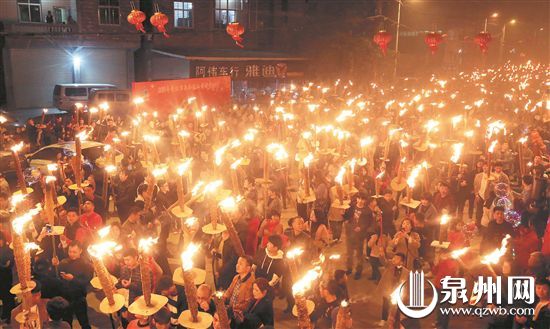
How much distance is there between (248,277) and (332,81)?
23777 mm

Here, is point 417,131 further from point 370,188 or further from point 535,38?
point 535,38

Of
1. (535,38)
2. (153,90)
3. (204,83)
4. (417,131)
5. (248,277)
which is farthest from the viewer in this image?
(535,38)

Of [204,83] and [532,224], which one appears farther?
[204,83]

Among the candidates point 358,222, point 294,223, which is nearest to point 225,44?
point 358,222

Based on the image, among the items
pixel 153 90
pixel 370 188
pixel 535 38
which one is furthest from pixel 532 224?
pixel 535 38

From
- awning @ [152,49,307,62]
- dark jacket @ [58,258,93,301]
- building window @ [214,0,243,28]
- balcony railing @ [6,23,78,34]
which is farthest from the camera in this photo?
building window @ [214,0,243,28]

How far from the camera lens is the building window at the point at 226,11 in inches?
1323

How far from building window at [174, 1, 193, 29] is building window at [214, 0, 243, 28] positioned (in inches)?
64.2

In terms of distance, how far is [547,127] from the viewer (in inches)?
665

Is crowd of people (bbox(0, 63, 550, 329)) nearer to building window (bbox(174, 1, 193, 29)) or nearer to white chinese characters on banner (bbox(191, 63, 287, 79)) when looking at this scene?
white chinese characters on banner (bbox(191, 63, 287, 79))

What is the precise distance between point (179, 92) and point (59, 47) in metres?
14.4

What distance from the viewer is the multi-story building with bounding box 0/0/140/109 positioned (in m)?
28.9

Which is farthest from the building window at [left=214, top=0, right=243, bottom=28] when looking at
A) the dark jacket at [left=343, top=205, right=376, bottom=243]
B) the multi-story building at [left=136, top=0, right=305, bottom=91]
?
the dark jacket at [left=343, top=205, right=376, bottom=243]

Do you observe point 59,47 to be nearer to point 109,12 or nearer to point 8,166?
point 109,12
